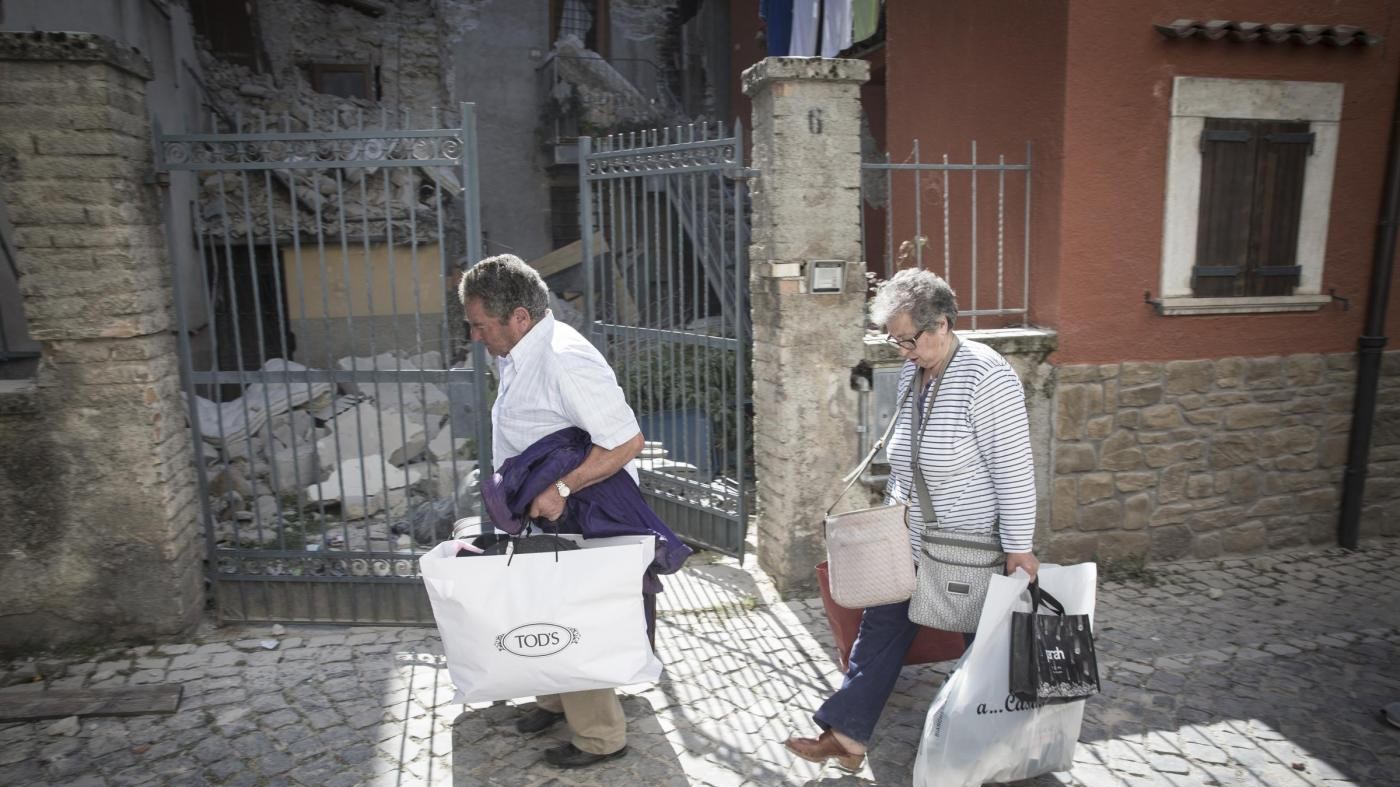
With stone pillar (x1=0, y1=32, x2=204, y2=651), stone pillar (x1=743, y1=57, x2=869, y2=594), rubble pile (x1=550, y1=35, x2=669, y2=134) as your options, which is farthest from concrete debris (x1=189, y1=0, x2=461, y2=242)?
stone pillar (x1=743, y1=57, x2=869, y2=594)

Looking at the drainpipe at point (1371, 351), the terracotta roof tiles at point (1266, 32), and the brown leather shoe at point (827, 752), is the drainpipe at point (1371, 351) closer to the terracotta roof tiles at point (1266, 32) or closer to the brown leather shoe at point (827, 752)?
the terracotta roof tiles at point (1266, 32)

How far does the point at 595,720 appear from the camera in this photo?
3.30 m

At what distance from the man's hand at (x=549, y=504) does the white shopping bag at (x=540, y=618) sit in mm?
175

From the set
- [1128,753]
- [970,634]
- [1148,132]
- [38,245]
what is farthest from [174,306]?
[1148,132]

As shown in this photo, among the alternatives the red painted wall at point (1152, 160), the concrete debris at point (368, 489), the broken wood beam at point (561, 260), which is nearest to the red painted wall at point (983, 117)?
the red painted wall at point (1152, 160)

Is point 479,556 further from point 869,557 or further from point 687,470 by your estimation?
point 687,470

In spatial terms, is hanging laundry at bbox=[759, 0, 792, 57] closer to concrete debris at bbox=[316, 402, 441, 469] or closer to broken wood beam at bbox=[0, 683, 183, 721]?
concrete debris at bbox=[316, 402, 441, 469]

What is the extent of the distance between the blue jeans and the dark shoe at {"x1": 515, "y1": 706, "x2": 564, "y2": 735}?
1135 mm

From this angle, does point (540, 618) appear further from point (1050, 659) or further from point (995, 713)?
point (1050, 659)

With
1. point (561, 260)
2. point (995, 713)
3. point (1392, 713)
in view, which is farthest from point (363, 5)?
point (1392, 713)

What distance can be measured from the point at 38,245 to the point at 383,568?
216cm

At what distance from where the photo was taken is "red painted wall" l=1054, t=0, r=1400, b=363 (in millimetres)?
4988

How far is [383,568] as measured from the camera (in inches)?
184

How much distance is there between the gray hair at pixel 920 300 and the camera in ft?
9.89
